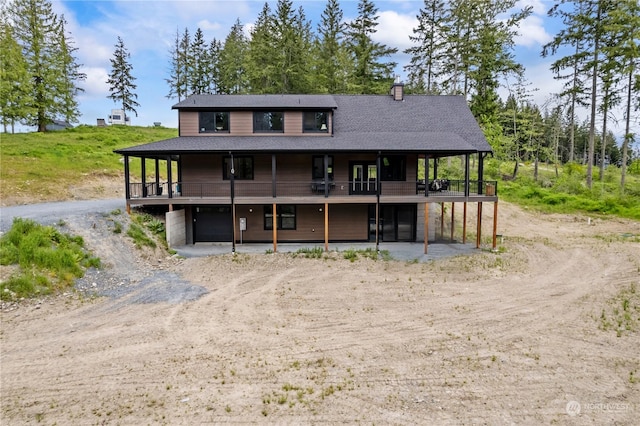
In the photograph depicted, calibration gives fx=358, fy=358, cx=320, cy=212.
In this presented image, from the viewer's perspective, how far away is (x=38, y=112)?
35875 millimetres

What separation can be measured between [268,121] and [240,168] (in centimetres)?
306

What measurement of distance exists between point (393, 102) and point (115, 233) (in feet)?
54.3

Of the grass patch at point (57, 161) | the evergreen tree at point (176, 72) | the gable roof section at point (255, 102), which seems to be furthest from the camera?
the evergreen tree at point (176, 72)

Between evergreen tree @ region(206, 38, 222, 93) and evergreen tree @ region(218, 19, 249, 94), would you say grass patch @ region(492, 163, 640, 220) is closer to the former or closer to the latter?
evergreen tree @ region(218, 19, 249, 94)

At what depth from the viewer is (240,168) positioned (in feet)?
60.4

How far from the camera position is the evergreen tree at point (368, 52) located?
107ft

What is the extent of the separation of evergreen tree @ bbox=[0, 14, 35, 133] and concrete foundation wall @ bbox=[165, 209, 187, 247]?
26490 mm

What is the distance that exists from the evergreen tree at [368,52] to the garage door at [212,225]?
1983 centimetres

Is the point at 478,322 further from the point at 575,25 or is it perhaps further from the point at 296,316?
the point at 575,25

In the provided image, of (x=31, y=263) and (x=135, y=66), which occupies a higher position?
(x=135, y=66)

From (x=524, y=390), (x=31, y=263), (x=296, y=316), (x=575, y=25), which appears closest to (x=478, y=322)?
(x=524, y=390)

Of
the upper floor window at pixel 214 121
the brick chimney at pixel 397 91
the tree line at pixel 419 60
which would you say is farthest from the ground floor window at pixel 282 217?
the tree line at pixel 419 60

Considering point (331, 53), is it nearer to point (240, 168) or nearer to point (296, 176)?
point (296, 176)

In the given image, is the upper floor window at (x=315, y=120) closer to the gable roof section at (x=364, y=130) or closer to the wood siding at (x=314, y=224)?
the gable roof section at (x=364, y=130)
